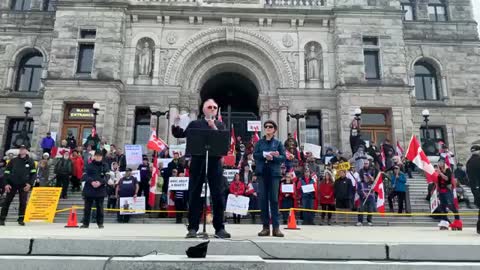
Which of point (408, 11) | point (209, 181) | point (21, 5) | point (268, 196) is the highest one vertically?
point (408, 11)

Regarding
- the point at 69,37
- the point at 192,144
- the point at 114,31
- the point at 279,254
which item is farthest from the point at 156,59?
the point at 279,254

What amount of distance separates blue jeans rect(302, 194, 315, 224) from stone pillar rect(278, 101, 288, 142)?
25.4 ft

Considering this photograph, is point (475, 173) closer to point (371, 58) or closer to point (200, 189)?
point (200, 189)

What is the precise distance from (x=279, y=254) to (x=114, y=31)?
18.4m

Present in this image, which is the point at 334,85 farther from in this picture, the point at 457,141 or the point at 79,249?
the point at 79,249

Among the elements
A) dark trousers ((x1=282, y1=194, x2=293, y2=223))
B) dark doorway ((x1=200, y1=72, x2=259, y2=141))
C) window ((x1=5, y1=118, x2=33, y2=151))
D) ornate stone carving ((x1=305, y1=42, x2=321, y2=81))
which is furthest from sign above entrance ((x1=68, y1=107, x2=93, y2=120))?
dark trousers ((x1=282, y1=194, x2=293, y2=223))

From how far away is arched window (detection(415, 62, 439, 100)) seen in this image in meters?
24.4

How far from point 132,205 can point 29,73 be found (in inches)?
643

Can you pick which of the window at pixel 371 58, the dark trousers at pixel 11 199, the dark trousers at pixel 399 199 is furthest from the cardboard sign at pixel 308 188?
the window at pixel 371 58

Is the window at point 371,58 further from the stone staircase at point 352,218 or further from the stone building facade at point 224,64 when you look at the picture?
the stone staircase at point 352,218

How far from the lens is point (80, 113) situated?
19.6 m

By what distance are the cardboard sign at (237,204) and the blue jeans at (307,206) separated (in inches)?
74.2

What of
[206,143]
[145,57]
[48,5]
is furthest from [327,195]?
[48,5]

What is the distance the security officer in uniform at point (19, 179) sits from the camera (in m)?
9.94
